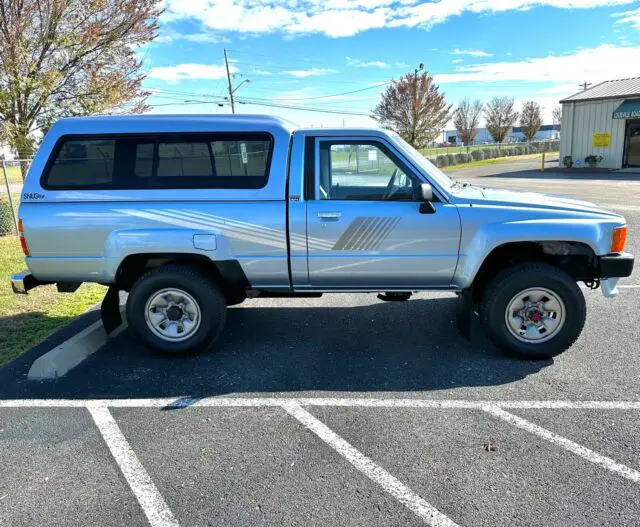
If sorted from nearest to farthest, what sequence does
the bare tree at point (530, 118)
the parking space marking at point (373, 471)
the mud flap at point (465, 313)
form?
the parking space marking at point (373, 471)
the mud flap at point (465, 313)
the bare tree at point (530, 118)

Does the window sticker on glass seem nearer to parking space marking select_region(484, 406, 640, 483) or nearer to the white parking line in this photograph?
the white parking line

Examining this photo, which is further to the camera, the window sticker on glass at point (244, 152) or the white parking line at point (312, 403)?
the window sticker on glass at point (244, 152)

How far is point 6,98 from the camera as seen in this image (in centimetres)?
955

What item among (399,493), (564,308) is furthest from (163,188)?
(564,308)

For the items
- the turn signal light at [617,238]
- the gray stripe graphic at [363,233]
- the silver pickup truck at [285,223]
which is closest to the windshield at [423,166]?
the silver pickup truck at [285,223]

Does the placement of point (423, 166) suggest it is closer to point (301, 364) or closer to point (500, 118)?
point (301, 364)

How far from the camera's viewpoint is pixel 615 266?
13.5ft

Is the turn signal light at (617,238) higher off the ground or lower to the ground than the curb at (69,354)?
higher

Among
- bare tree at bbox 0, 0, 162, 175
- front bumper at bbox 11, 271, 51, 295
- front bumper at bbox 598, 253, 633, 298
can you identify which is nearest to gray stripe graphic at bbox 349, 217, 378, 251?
front bumper at bbox 598, 253, 633, 298

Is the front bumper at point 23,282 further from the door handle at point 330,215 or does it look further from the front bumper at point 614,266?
the front bumper at point 614,266

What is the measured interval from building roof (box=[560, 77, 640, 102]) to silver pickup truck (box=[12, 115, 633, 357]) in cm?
2844

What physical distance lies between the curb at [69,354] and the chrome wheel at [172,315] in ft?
2.51

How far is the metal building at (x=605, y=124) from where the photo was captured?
27.1 metres

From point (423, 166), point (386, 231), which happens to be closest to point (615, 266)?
point (423, 166)
